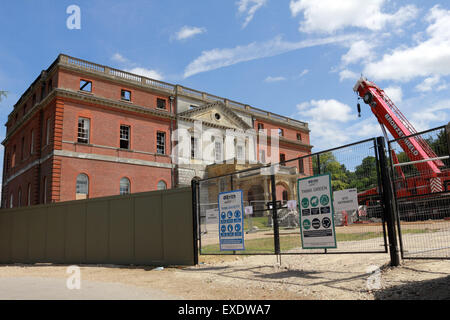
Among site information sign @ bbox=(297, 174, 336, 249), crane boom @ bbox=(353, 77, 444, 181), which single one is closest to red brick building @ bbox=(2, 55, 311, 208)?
crane boom @ bbox=(353, 77, 444, 181)

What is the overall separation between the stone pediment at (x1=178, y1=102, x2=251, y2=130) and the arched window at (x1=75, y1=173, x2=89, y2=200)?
1069 centimetres

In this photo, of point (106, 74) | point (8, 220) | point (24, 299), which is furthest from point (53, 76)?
point (24, 299)

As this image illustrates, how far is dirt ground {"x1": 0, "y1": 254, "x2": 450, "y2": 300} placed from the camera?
568 centimetres

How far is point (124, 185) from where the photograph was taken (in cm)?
2934

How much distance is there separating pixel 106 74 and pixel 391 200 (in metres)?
26.7

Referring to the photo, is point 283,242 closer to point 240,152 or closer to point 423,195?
point 423,195

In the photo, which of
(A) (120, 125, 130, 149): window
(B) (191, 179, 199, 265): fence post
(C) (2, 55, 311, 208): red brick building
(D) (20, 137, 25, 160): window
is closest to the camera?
(B) (191, 179, 199, 265): fence post

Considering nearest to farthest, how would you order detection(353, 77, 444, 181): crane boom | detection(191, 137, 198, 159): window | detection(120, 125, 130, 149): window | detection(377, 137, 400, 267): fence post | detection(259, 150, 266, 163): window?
detection(377, 137, 400, 267): fence post, detection(353, 77, 444, 181): crane boom, detection(120, 125, 130, 149): window, detection(191, 137, 198, 159): window, detection(259, 150, 266, 163): window

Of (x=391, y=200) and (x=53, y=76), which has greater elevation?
(x=53, y=76)

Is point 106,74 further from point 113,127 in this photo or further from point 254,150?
point 254,150

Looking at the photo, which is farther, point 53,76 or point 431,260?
point 53,76

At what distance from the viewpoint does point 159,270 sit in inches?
414

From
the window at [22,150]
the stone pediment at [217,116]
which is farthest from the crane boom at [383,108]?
the window at [22,150]

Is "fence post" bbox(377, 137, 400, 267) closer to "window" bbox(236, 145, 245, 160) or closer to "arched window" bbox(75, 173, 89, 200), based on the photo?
"arched window" bbox(75, 173, 89, 200)
